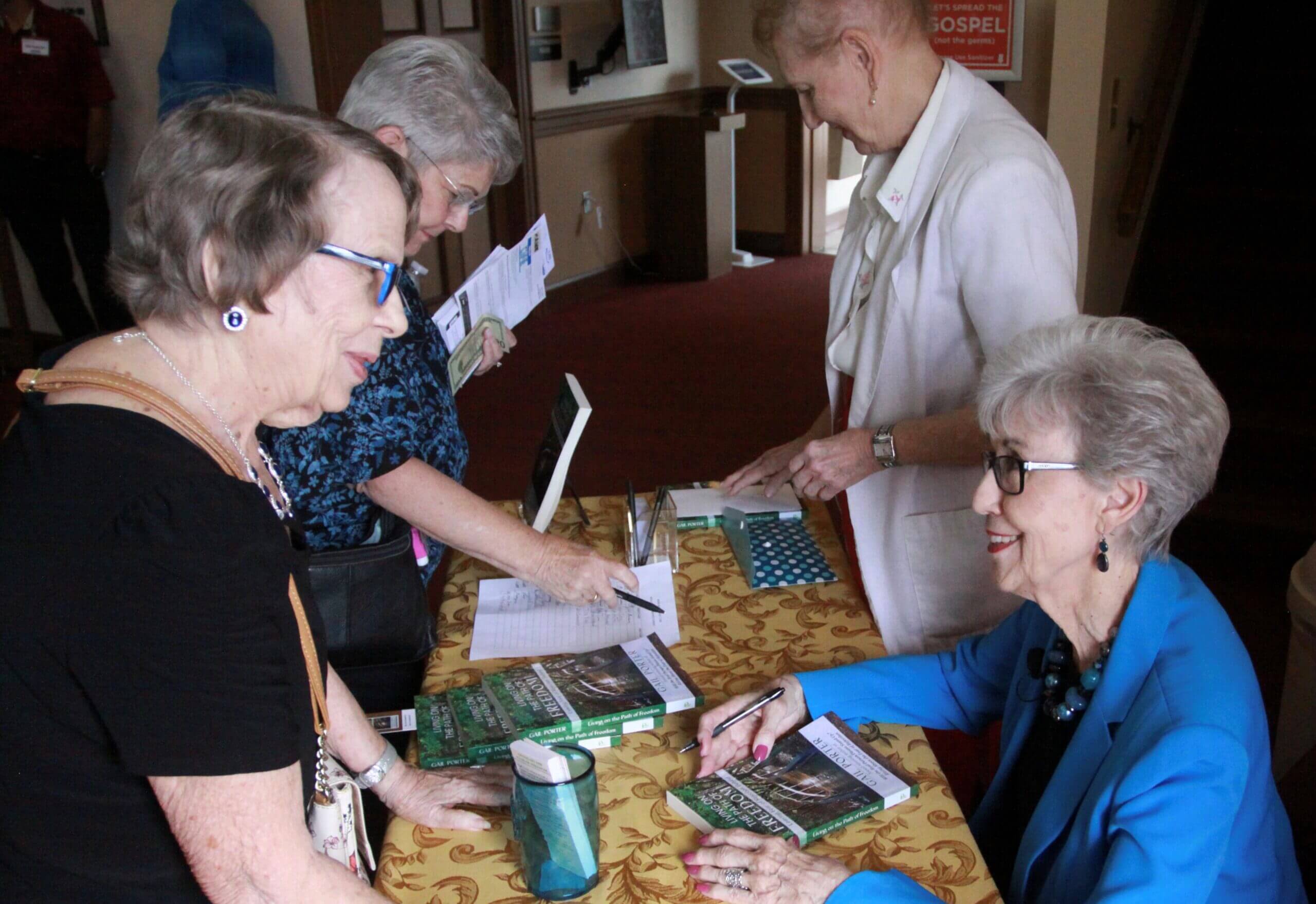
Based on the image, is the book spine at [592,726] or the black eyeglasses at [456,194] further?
the black eyeglasses at [456,194]

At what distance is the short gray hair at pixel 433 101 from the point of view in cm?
177

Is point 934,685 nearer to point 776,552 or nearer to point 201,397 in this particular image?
point 776,552

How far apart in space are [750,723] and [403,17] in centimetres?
531

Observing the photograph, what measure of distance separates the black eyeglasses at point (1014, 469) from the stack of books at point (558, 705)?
19.5 inches

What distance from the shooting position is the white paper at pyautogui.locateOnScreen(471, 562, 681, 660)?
5.81 ft

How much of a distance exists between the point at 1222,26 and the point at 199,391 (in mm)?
5557

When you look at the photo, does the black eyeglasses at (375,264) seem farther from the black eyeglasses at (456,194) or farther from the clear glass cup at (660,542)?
the clear glass cup at (660,542)

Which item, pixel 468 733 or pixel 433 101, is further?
pixel 433 101

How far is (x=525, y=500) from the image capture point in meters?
2.24

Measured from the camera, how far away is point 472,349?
230 centimetres

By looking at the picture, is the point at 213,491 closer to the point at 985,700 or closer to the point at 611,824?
the point at 611,824

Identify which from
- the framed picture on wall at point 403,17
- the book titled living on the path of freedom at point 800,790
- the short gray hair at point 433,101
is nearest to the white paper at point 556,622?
the book titled living on the path of freedom at point 800,790

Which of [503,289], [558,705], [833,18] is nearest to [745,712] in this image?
[558,705]

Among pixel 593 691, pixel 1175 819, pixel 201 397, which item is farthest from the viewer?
pixel 593 691
